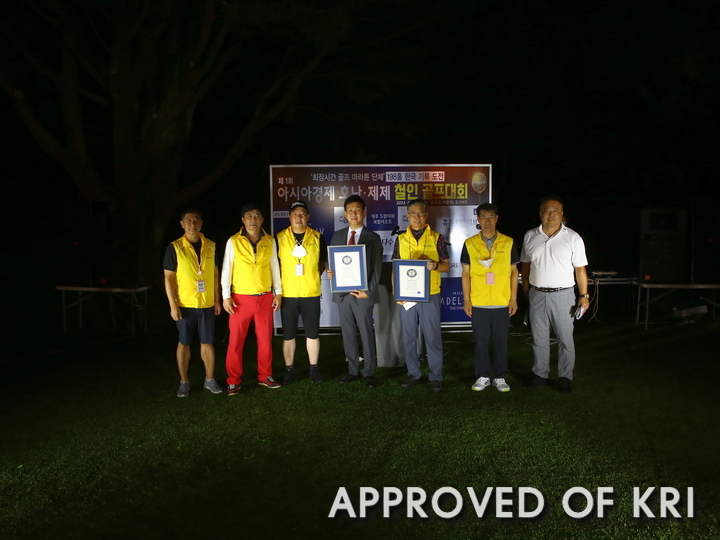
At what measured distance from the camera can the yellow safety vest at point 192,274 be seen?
5516 millimetres

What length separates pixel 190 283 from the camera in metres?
5.53

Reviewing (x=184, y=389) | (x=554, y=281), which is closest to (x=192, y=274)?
(x=184, y=389)

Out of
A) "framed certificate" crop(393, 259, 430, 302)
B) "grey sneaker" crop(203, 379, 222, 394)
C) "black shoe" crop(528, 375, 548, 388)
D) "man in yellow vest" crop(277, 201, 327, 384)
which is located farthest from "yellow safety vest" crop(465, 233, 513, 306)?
"grey sneaker" crop(203, 379, 222, 394)

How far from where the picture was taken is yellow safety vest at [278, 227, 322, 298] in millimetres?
5973

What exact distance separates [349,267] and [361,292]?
0.84ft

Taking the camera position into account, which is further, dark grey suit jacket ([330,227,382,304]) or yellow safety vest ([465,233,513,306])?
dark grey suit jacket ([330,227,382,304])

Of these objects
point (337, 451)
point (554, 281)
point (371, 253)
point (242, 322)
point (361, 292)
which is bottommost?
point (337, 451)

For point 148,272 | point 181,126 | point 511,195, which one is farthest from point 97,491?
point 511,195

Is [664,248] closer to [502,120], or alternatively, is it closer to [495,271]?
[495,271]

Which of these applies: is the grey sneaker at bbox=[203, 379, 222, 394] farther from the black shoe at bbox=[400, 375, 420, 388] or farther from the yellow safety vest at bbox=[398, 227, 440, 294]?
the yellow safety vest at bbox=[398, 227, 440, 294]

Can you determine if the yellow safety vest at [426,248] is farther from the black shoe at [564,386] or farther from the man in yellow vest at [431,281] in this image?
the black shoe at [564,386]

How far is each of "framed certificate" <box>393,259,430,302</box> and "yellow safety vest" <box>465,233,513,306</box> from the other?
17.3 inches

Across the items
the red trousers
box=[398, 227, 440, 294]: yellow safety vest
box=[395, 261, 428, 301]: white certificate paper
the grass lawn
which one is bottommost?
the grass lawn

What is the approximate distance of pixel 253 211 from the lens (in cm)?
575
